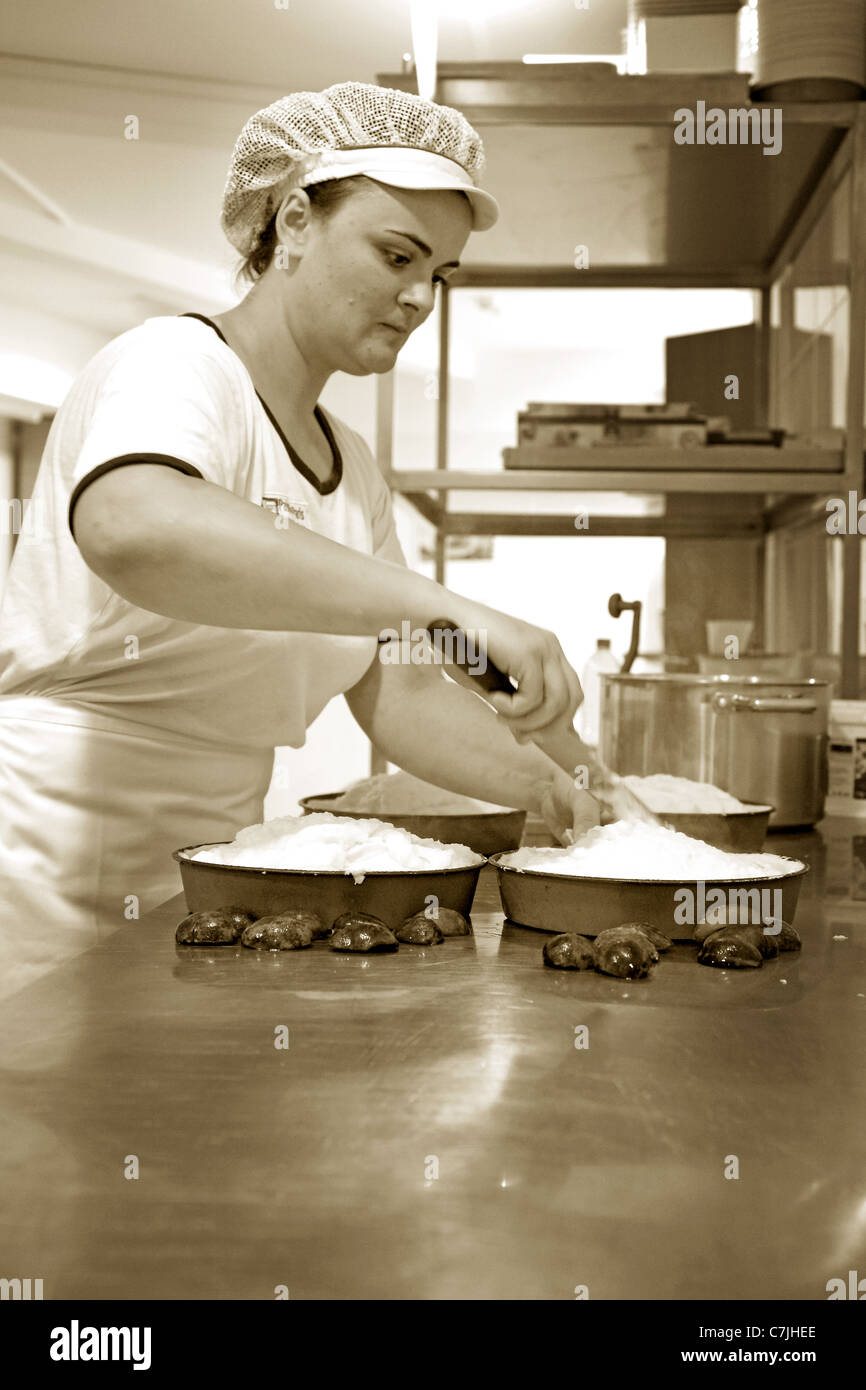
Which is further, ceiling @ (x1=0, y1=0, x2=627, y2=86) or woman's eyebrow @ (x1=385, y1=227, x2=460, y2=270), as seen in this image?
ceiling @ (x1=0, y1=0, x2=627, y2=86)

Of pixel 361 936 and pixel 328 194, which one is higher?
pixel 328 194

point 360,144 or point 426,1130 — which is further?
point 360,144

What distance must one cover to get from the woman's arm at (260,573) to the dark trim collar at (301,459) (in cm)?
38

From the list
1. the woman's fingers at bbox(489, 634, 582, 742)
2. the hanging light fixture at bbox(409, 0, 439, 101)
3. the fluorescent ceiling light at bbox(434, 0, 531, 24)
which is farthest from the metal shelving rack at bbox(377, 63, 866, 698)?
the woman's fingers at bbox(489, 634, 582, 742)

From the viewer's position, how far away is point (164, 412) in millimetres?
1147

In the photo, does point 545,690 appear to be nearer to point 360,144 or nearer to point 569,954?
point 569,954

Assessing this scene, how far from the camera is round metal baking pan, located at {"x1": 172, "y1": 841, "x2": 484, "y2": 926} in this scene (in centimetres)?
101

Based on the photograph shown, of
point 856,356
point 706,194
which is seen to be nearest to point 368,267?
point 856,356

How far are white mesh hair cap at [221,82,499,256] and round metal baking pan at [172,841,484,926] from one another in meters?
0.74

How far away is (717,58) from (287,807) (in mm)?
4242

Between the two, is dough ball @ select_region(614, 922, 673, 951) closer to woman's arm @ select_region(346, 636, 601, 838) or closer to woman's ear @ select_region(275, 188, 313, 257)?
woman's arm @ select_region(346, 636, 601, 838)

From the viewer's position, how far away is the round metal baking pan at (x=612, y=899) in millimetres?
995

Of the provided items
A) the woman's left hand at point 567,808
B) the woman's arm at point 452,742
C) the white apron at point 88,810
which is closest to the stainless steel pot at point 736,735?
the woman's arm at point 452,742

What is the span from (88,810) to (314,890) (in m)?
0.61
